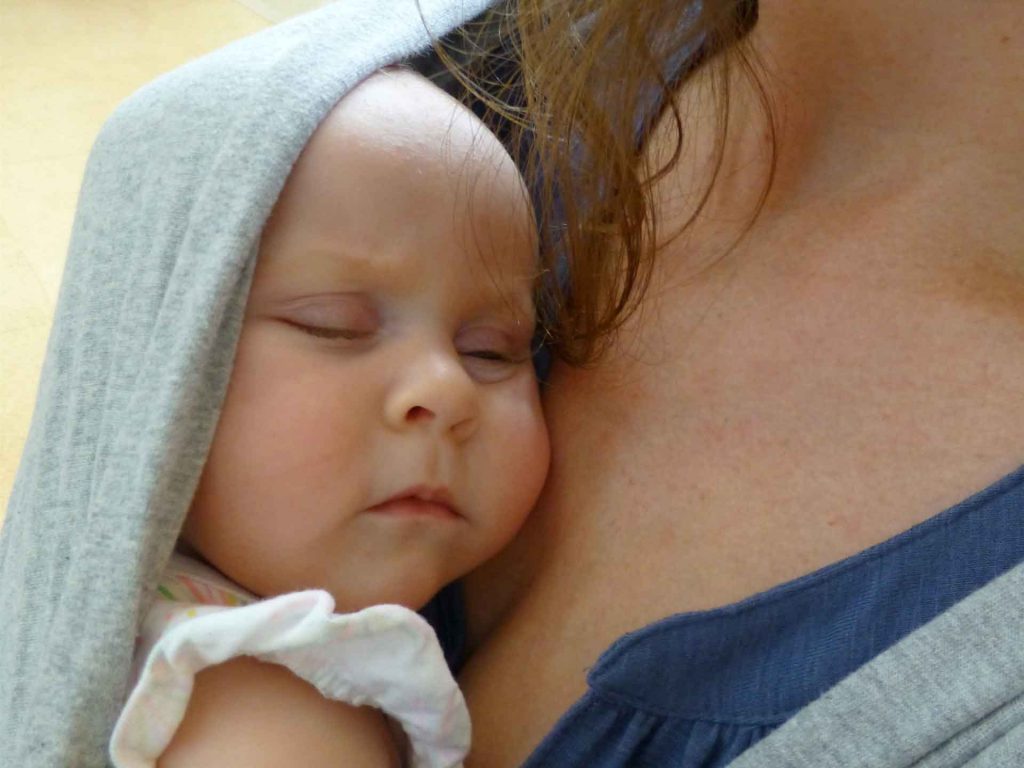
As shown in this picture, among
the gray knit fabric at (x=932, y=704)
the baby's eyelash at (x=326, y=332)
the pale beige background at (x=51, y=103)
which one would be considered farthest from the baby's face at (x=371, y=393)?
the pale beige background at (x=51, y=103)

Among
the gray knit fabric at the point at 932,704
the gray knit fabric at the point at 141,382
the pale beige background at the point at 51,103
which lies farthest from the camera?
the pale beige background at the point at 51,103

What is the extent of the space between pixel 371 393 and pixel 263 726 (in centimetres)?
22

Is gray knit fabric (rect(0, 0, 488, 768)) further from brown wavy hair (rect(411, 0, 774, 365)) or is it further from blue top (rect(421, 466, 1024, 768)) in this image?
blue top (rect(421, 466, 1024, 768))

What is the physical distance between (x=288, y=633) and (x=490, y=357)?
10.6 inches

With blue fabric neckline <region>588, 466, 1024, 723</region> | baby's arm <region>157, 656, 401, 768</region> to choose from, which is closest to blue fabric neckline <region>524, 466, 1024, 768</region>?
blue fabric neckline <region>588, 466, 1024, 723</region>

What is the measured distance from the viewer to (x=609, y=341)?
32.5 inches

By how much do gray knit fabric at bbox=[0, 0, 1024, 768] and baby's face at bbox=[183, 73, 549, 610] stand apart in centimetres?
3

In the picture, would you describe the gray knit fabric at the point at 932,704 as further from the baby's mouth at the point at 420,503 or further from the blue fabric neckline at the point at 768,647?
the baby's mouth at the point at 420,503

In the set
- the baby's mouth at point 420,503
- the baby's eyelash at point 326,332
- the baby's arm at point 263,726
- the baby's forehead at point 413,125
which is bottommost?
the baby's arm at point 263,726

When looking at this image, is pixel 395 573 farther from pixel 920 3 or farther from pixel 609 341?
pixel 920 3

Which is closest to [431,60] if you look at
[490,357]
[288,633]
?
[490,357]

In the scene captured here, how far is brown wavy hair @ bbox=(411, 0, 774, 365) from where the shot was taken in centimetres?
80

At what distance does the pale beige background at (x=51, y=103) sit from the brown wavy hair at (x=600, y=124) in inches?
43.8

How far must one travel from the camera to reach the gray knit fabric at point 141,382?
67 centimetres
